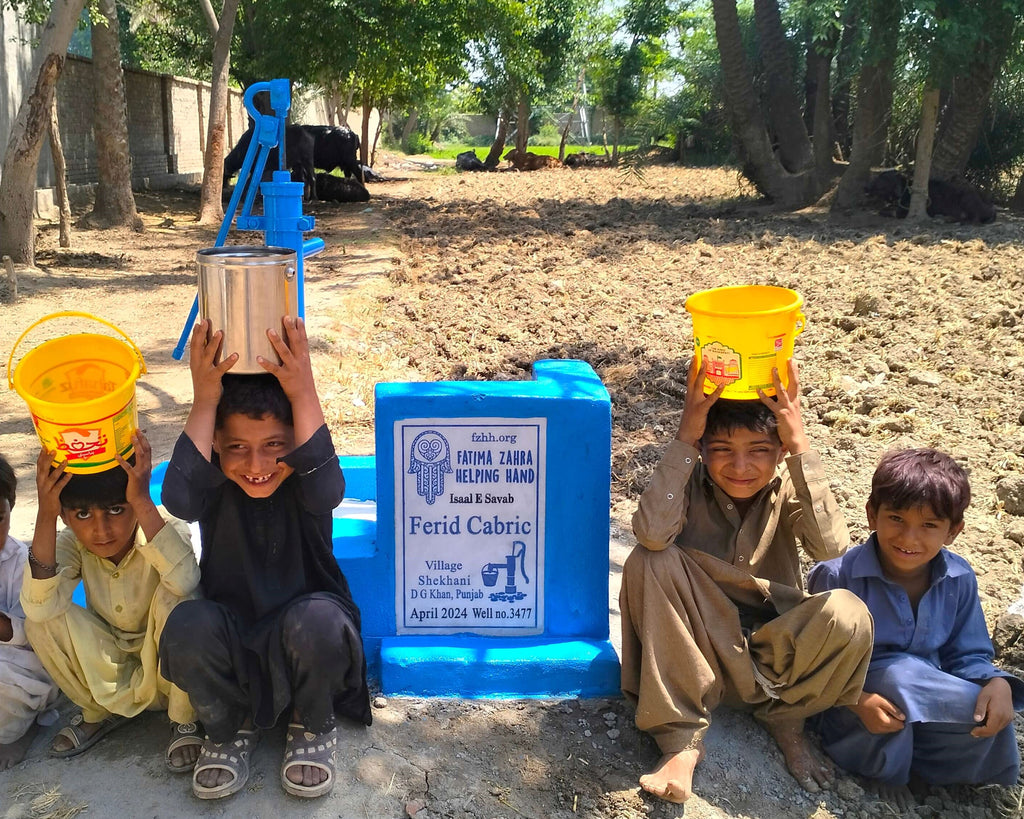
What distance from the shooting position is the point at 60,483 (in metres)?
2.17

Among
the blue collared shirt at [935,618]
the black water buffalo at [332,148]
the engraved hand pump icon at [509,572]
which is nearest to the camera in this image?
the blue collared shirt at [935,618]

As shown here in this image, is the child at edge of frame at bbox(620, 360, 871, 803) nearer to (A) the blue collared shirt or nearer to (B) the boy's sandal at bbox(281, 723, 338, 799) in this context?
(A) the blue collared shirt

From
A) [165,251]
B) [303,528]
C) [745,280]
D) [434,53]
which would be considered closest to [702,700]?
[303,528]

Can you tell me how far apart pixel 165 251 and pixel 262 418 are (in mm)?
9714

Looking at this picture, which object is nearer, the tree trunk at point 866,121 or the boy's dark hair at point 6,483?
the boy's dark hair at point 6,483

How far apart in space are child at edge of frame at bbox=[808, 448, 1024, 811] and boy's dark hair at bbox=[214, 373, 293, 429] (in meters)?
1.49

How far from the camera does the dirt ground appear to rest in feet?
7.63

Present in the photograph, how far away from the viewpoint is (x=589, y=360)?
6230mm

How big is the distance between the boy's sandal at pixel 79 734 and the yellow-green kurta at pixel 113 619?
33 mm

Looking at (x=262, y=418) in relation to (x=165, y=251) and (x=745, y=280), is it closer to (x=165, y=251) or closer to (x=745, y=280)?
(x=745, y=280)

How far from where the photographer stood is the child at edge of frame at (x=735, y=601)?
2340mm

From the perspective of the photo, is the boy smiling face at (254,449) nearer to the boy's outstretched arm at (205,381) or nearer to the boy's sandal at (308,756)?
the boy's outstretched arm at (205,381)

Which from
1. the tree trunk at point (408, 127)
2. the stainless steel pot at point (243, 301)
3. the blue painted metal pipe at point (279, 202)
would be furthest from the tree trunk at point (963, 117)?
the tree trunk at point (408, 127)

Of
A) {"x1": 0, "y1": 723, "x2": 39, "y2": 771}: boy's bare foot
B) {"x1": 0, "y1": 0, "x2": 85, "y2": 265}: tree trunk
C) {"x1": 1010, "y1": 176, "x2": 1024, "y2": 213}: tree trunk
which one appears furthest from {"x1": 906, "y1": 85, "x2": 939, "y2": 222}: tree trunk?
{"x1": 0, "y1": 723, "x2": 39, "y2": 771}: boy's bare foot
